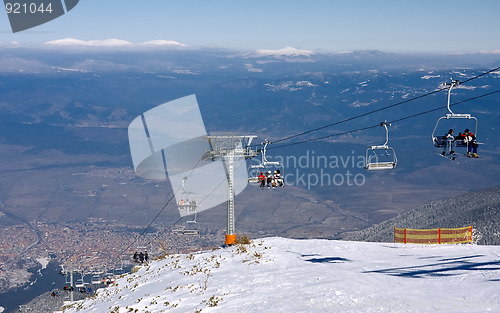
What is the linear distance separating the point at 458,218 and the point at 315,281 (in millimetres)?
73503

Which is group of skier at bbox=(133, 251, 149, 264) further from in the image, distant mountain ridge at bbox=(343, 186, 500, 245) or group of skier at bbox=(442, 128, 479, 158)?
distant mountain ridge at bbox=(343, 186, 500, 245)

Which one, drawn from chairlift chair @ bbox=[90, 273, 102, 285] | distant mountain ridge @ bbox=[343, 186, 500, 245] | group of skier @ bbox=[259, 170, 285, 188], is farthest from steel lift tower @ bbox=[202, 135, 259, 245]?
distant mountain ridge @ bbox=[343, 186, 500, 245]

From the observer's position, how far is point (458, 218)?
89.1m

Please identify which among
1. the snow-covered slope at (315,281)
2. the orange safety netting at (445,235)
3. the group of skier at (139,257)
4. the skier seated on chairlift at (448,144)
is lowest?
the group of skier at (139,257)

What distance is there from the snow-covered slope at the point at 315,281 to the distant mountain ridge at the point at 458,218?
3936cm

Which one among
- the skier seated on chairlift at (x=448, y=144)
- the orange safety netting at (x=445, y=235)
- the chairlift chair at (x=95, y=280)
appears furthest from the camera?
the chairlift chair at (x=95, y=280)

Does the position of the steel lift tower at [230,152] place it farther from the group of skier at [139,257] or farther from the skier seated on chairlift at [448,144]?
the skier seated on chairlift at [448,144]

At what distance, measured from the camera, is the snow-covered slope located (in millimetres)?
19047

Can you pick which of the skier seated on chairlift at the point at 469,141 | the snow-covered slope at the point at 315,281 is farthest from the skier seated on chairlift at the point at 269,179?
the skier seated on chairlift at the point at 469,141

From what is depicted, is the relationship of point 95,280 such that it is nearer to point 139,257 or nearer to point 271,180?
point 139,257

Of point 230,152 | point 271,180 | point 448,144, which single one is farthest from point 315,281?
point 230,152

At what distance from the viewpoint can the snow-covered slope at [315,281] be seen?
62.5 ft

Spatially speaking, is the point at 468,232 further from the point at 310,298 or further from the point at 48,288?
the point at 48,288

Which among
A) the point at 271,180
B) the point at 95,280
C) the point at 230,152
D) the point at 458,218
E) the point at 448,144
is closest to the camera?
the point at 448,144
